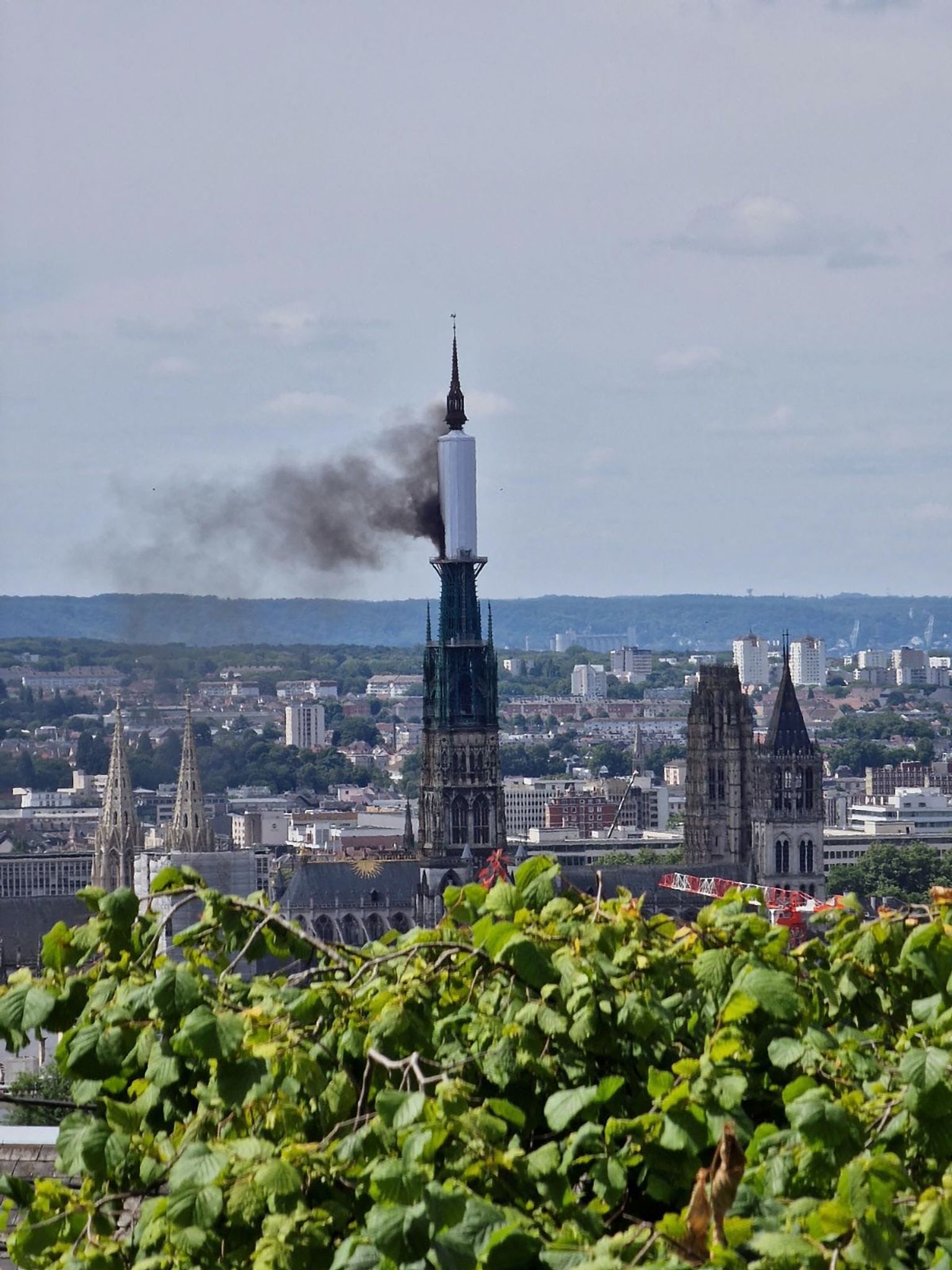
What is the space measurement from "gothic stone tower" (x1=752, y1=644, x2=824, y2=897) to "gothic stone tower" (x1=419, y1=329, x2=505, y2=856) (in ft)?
28.3

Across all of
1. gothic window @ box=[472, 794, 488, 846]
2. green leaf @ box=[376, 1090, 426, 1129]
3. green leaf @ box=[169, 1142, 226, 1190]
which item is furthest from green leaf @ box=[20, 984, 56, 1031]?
gothic window @ box=[472, 794, 488, 846]

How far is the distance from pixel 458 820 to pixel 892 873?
2388cm

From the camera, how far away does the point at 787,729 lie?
90.8 meters

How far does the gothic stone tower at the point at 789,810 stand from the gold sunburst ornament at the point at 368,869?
12275 millimetres

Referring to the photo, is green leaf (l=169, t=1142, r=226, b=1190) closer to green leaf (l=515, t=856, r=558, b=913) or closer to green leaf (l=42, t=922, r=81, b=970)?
green leaf (l=42, t=922, r=81, b=970)

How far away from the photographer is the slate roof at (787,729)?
90.7 meters

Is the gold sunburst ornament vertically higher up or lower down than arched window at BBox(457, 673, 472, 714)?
lower down

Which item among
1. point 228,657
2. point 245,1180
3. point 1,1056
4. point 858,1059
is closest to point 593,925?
point 858,1059

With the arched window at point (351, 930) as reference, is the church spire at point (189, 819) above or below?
above

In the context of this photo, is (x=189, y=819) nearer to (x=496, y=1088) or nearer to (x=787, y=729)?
(x=787, y=729)

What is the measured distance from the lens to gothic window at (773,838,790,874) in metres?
90.3

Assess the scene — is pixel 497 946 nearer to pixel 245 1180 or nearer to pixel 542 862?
pixel 542 862

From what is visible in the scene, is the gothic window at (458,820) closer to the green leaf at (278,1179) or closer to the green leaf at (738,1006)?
the green leaf at (738,1006)

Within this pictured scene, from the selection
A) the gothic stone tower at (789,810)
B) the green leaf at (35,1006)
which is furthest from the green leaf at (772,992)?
the gothic stone tower at (789,810)
